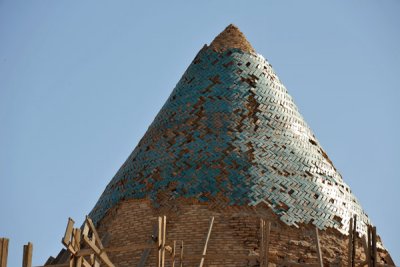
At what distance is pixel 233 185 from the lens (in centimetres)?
1372

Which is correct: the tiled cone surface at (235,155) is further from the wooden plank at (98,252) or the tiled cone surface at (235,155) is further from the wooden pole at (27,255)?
the wooden pole at (27,255)

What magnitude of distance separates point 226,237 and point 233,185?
1.97 feet

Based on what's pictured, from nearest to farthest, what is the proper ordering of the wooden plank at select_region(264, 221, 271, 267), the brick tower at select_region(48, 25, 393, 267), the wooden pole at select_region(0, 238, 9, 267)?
the wooden pole at select_region(0, 238, 9, 267) → the wooden plank at select_region(264, 221, 271, 267) → the brick tower at select_region(48, 25, 393, 267)

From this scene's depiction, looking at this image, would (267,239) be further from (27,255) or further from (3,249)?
(3,249)

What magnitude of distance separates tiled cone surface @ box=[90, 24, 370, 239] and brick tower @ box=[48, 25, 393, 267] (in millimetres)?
12

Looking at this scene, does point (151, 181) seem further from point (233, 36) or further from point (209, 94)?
point (233, 36)

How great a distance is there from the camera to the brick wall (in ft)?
43.3

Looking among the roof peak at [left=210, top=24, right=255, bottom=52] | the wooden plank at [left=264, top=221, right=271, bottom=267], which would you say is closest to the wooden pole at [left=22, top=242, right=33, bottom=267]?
the wooden plank at [left=264, top=221, right=271, bottom=267]

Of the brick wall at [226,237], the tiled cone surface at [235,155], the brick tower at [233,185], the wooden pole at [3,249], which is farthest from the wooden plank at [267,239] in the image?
the wooden pole at [3,249]

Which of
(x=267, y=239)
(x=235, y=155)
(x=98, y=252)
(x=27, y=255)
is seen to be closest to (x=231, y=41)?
(x=235, y=155)

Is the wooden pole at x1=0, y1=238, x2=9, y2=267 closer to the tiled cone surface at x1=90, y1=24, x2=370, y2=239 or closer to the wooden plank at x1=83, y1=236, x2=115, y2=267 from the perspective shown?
the wooden plank at x1=83, y1=236, x2=115, y2=267

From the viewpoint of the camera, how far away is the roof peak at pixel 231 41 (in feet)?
50.6

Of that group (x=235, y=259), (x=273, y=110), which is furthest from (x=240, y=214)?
(x=273, y=110)

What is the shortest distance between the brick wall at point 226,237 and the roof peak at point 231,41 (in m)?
2.38
